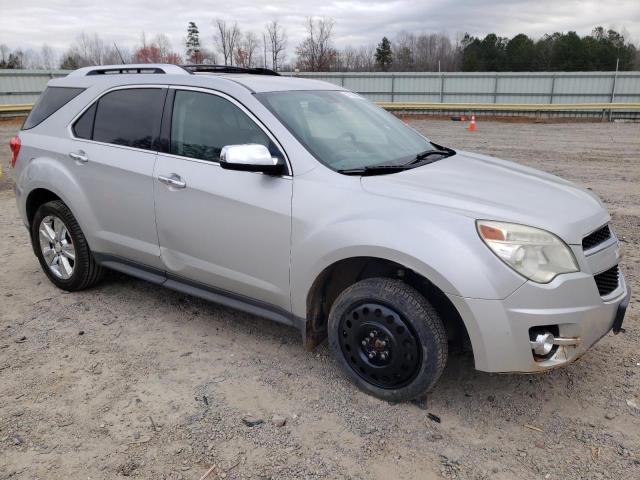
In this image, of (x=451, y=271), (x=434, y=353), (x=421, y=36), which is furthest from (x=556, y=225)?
(x=421, y=36)

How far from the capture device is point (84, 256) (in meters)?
4.38

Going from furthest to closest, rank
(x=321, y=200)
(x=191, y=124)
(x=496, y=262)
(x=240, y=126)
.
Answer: (x=191, y=124) → (x=240, y=126) → (x=321, y=200) → (x=496, y=262)

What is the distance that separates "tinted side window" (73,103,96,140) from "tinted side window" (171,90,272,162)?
0.91m

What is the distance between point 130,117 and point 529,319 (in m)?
3.09

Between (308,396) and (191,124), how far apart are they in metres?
1.97

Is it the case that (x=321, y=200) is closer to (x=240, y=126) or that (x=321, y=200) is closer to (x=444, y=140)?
(x=240, y=126)

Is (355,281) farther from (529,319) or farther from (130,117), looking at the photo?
(130,117)

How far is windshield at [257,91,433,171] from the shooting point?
325 centimetres

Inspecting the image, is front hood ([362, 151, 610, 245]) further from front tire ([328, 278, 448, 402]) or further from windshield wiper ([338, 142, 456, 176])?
front tire ([328, 278, 448, 402])

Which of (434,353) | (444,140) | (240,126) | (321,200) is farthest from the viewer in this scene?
(444,140)

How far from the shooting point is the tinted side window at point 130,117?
149 inches

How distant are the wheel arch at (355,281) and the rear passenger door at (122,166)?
1.30m

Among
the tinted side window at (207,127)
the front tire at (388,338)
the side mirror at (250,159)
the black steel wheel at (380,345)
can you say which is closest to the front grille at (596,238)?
the front tire at (388,338)

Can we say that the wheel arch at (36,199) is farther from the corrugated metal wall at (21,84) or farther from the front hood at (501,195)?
the corrugated metal wall at (21,84)
